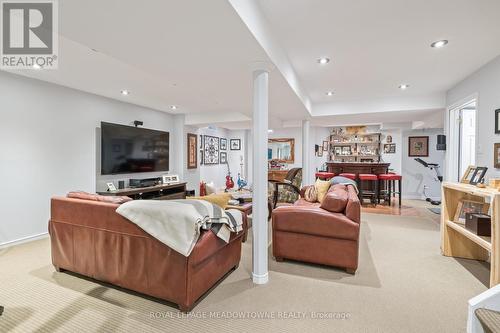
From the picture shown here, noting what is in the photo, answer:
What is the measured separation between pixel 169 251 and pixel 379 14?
2.74 m

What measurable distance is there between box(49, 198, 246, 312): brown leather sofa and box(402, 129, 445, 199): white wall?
7018 millimetres

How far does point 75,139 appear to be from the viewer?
4.20m

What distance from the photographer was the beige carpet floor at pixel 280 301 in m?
1.80

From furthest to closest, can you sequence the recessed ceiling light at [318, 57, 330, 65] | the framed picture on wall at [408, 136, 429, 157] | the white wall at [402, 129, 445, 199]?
1. the framed picture on wall at [408, 136, 429, 157]
2. the white wall at [402, 129, 445, 199]
3. the recessed ceiling light at [318, 57, 330, 65]

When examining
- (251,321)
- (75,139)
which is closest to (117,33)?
(251,321)

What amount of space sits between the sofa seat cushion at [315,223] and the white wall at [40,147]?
360 cm

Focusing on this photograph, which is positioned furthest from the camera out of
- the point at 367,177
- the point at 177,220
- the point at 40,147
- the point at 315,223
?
the point at 367,177

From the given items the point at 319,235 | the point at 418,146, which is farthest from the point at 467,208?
the point at 418,146

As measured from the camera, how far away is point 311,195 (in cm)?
429

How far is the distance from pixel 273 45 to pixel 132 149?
156 inches

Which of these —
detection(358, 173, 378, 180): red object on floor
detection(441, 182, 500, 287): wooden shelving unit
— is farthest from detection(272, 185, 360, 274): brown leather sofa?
detection(358, 173, 378, 180): red object on floor

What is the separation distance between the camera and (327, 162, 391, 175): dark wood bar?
654 cm

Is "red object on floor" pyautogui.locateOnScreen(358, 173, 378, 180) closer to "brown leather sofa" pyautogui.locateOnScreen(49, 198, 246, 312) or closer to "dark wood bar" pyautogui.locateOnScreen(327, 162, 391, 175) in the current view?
"dark wood bar" pyautogui.locateOnScreen(327, 162, 391, 175)

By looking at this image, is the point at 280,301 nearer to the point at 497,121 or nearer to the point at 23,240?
the point at 497,121
